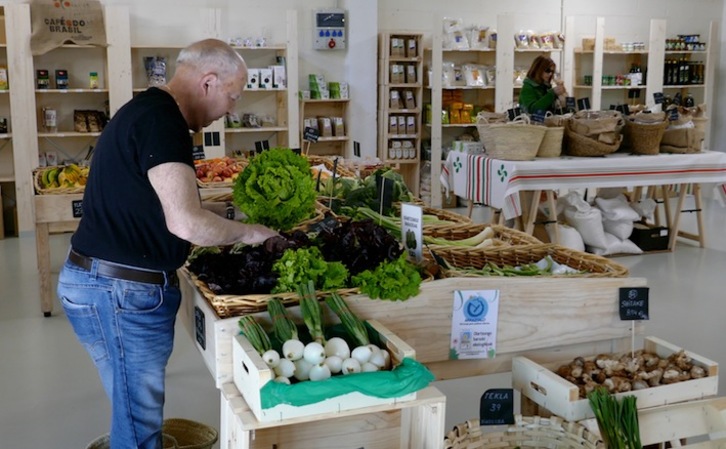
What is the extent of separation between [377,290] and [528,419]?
60 cm

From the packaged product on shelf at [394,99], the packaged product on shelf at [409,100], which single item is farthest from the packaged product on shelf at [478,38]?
the packaged product on shelf at [394,99]

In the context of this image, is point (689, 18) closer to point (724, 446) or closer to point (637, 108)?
point (637, 108)

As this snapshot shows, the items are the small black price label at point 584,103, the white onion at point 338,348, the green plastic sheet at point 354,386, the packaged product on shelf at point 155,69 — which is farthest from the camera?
the packaged product on shelf at point 155,69

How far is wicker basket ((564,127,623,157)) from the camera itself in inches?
259

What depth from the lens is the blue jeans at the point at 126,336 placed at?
2.35 meters

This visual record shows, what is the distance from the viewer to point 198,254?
2881 mm

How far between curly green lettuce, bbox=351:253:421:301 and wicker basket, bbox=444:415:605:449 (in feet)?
1.44

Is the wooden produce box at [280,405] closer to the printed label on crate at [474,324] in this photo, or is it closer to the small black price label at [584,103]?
the printed label on crate at [474,324]

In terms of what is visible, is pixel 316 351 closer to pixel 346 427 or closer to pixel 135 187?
pixel 346 427

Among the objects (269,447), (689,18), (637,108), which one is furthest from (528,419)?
(689,18)

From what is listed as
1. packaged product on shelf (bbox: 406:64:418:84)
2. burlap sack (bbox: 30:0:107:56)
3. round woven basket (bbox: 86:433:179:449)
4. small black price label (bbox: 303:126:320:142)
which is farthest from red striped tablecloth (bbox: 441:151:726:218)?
burlap sack (bbox: 30:0:107:56)

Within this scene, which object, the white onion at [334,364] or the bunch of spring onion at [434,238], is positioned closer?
the white onion at [334,364]

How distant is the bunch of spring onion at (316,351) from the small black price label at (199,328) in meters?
0.37

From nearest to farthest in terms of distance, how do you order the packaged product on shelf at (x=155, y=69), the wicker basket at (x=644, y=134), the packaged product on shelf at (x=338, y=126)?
1. the wicker basket at (x=644, y=134)
2. the packaged product on shelf at (x=155, y=69)
3. the packaged product on shelf at (x=338, y=126)
